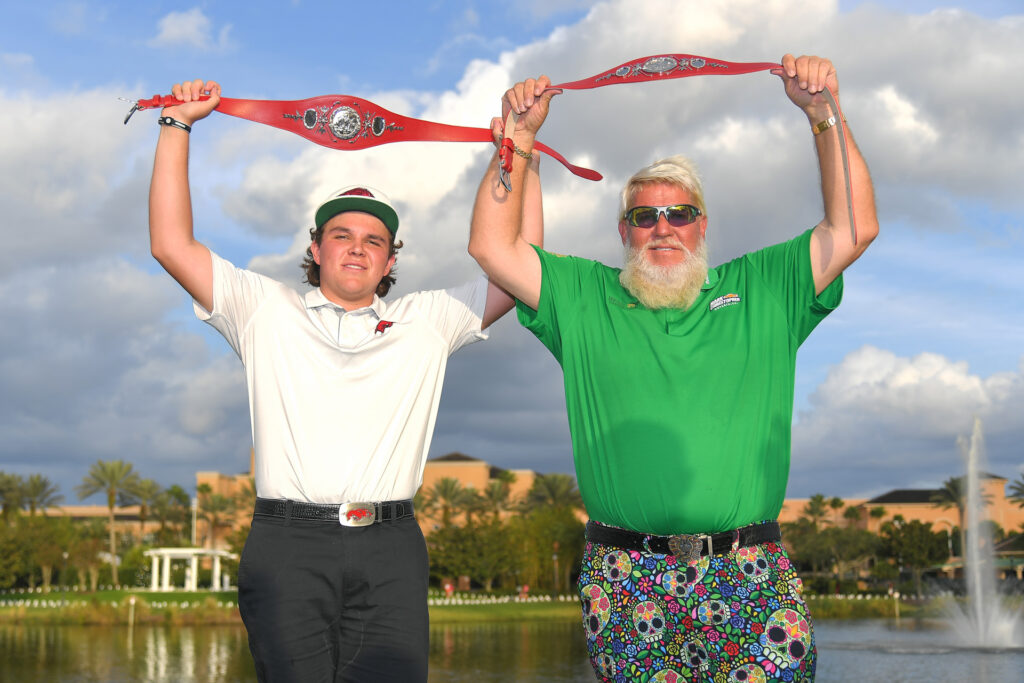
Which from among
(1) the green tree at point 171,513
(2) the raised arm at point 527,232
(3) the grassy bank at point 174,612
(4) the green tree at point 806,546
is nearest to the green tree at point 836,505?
(4) the green tree at point 806,546

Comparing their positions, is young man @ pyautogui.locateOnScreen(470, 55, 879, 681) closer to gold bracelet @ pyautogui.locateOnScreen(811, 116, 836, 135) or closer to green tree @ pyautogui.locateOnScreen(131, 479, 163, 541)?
gold bracelet @ pyautogui.locateOnScreen(811, 116, 836, 135)

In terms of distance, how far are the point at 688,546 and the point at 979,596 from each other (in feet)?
131

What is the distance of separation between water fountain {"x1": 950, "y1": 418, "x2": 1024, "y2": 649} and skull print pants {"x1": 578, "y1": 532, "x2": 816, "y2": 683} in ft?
108

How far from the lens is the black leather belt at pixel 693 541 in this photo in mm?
3387

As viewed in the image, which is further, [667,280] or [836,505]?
[836,505]

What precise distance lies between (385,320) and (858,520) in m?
95.9

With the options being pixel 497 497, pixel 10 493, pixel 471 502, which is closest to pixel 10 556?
pixel 10 493

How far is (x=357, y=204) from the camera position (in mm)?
4168

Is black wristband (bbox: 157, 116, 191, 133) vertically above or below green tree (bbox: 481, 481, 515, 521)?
above

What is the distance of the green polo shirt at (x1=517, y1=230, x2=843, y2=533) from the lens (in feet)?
11.3

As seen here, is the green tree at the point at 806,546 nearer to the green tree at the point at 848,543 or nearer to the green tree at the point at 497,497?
the green tree at the point at 848,543

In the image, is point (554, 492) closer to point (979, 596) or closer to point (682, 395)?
point (979, 596)

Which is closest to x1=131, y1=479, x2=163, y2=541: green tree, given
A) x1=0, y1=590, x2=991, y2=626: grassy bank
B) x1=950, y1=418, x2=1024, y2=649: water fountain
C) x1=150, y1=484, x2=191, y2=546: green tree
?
x1=150, y1=484, x2=191, y2=546: green tree

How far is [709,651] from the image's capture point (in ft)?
10.9
